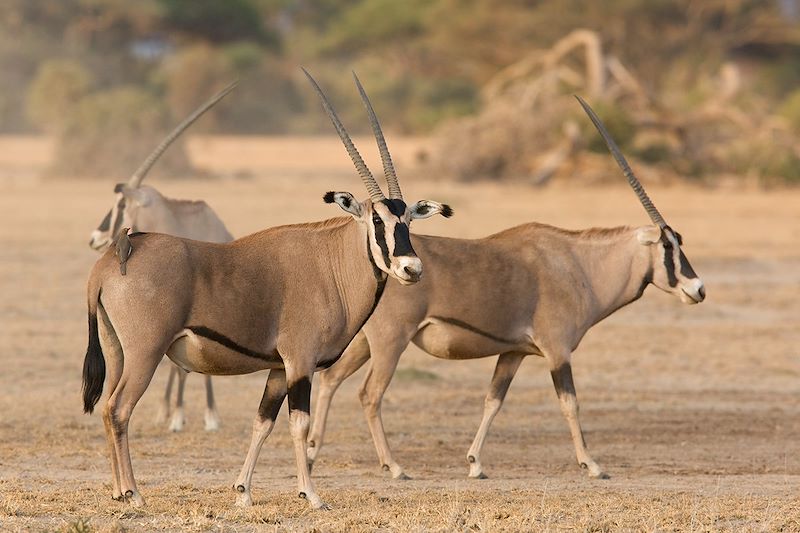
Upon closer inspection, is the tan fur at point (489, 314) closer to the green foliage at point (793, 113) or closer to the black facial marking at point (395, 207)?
the black facial marking at point (395, 207)

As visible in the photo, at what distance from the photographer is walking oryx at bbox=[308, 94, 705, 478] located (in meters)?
8.45

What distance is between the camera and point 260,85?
2282 inches

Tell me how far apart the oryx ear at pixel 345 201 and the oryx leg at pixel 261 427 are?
2.84 feet

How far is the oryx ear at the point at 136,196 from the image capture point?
34.4 feet

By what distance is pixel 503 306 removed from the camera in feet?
28.0

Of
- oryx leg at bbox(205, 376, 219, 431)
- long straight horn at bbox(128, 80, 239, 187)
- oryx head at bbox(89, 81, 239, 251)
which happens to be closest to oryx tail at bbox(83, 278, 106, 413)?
oryx leg at bbox(205, 376, 219, 431)

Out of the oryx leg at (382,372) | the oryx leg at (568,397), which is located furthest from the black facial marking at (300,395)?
the oryx leg at (568,397)

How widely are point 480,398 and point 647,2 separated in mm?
32557

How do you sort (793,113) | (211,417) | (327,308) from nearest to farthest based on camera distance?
1. (327,308)
2. (211,417)
3. (793,113)

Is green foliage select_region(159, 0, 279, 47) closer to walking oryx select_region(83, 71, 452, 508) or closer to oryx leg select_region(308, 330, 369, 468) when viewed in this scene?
oryx leg select_region(308, 330, 369, 468)

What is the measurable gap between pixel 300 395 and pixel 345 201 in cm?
95

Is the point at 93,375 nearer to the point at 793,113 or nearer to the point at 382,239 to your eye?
the point at 382,239

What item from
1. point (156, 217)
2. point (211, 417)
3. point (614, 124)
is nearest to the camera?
point (211, 417)

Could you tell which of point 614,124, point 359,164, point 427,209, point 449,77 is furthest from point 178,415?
point 449,77
